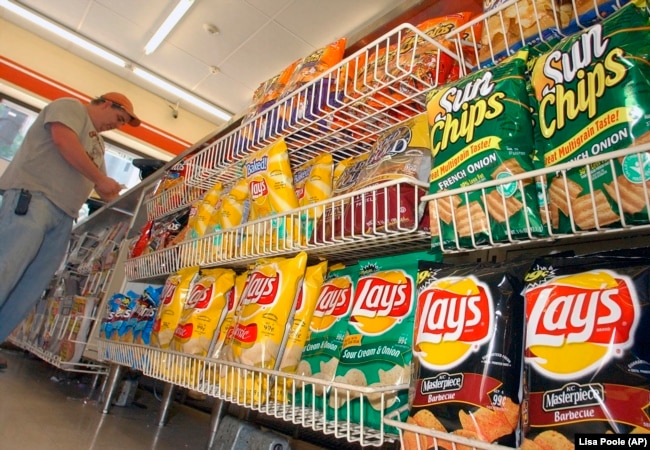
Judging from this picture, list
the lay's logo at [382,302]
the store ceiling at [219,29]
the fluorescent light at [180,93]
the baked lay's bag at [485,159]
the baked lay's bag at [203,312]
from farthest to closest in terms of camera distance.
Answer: the fluorescent light at [180,93], the store ceiling at [219,29], the baked lay's bag at [203,312], the lay's logo at [382,302], the baked lay's bag at [485,159]

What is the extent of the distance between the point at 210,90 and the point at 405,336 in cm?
534

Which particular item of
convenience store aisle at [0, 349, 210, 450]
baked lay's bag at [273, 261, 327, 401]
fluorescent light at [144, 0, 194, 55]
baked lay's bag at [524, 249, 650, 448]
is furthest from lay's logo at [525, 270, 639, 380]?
fluorescent light at [144, 0, 194, 55]

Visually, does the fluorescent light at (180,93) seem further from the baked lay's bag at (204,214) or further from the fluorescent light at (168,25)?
the baked lay's bag at (204,214)

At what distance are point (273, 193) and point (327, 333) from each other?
43cm

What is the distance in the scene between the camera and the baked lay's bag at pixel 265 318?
94 centimetres

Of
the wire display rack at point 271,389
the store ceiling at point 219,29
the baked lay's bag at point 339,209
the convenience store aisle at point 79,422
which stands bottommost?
the convenience store aisle at point 79,422

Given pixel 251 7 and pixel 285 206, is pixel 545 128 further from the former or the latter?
pixel 251 7

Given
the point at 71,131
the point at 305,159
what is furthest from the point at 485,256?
the point at 71,131

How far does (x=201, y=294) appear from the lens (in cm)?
132

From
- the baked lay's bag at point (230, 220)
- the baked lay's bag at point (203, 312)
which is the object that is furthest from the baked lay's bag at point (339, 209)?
the baked lay's bag at point (203, 312)

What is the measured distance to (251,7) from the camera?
393cm

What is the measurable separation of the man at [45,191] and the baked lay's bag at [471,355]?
1786 mm

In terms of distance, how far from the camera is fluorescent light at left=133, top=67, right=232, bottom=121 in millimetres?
5288

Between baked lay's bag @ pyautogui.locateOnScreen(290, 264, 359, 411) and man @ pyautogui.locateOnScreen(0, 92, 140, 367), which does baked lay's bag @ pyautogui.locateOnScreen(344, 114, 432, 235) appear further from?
man @ pyautogui.locateOnScreen(0, 92, 140, 367)
